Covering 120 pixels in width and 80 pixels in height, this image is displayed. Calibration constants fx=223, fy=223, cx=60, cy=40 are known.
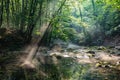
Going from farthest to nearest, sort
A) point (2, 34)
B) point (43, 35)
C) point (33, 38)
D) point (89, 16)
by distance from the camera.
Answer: point (89, 16) → point (43, 35) → point (33, 38) → point (2, 34)

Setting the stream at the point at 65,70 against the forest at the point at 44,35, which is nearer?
the stream at the point at 65,70

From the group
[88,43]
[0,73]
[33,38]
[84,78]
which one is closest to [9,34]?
[33,38]

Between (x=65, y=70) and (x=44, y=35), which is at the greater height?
(x=65, y=70)

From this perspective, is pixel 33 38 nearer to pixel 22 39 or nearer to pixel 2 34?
pixel 22 39

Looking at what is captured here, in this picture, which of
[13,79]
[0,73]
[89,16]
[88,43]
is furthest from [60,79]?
[89,16]

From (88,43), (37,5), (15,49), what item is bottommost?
(88,43)

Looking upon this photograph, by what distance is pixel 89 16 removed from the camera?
173 ft

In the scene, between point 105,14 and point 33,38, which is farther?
point 105,14

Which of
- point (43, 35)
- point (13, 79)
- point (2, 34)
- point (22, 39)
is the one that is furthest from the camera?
point (43, 35)

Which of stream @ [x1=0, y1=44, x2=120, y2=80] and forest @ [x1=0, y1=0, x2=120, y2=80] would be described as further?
forest @ [x1=0, y1=0, x2=120, y2=80]

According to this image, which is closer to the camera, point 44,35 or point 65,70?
point 65,70

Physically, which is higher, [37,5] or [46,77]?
[37,5]

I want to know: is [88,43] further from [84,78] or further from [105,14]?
[84,78]

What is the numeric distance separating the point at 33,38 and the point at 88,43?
Result: 1935 centimetres
